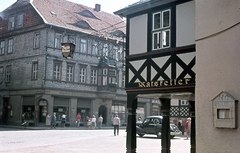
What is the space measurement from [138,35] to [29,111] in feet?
92.2

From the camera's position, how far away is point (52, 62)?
38031mm

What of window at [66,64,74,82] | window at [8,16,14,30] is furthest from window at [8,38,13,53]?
window at [66,64,74,82]

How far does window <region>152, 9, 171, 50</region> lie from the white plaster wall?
2.87 metres

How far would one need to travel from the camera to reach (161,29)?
12.1 meters

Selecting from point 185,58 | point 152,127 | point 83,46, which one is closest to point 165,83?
point 185,58

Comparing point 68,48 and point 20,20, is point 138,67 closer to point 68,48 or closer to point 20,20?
point 68,48

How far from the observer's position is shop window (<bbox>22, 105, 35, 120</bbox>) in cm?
3826

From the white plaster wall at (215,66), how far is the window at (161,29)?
2.87 metres

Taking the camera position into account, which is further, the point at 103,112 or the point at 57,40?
the point at 103,112

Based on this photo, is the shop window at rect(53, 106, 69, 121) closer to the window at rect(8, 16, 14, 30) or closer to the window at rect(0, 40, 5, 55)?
the window at rect(0, 40, 5, 55)

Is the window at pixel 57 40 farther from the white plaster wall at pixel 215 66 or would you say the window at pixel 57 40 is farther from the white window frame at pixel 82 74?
the white plaster wall at pixel 215 66

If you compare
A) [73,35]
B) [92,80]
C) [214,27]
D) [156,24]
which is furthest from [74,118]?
[214,27]

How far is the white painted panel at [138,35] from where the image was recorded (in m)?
12.6

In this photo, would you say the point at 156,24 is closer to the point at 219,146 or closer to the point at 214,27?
the point at 214,27
